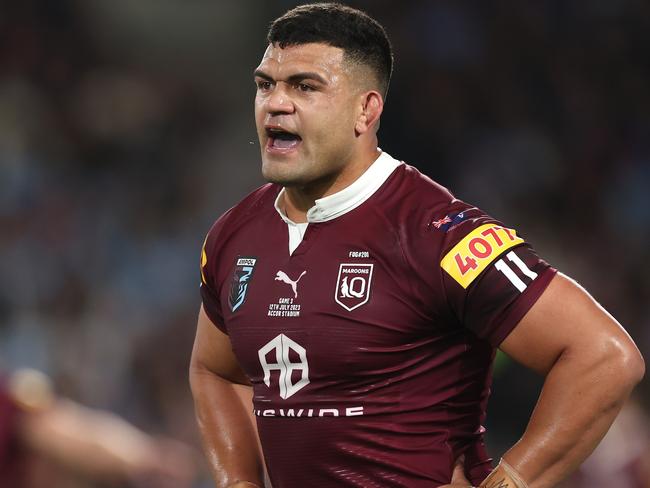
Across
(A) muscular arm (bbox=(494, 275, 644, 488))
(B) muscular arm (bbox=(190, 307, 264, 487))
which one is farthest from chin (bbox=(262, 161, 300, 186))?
(A) muscular arm (bbox=(494, 275, 644, 488))

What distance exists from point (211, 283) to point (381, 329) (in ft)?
2.56

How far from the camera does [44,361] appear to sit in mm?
9211

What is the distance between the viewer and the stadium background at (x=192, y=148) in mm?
8945

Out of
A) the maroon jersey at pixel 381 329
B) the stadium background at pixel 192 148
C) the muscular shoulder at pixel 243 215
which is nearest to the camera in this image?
the maroon jersey at pixel 381 329

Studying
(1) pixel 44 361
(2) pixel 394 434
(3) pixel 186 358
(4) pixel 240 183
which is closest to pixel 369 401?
(2) pixel 394 434

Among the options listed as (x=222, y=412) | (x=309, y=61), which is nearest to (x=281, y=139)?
(x=309, y=61)

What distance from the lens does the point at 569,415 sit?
127 inches

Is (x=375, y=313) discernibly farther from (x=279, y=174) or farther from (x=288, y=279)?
(x=279, y=174)

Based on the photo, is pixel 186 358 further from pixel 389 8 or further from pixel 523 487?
pixel 523 487

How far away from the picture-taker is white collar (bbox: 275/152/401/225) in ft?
11.8

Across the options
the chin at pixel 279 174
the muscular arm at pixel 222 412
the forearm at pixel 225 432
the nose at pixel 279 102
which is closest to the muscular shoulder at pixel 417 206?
the chin at pixel 279 174

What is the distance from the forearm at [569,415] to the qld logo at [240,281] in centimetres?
96

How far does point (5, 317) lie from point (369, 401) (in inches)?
258

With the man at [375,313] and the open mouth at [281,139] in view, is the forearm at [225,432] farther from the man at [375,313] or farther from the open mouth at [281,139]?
the open mouth at [281,139]
